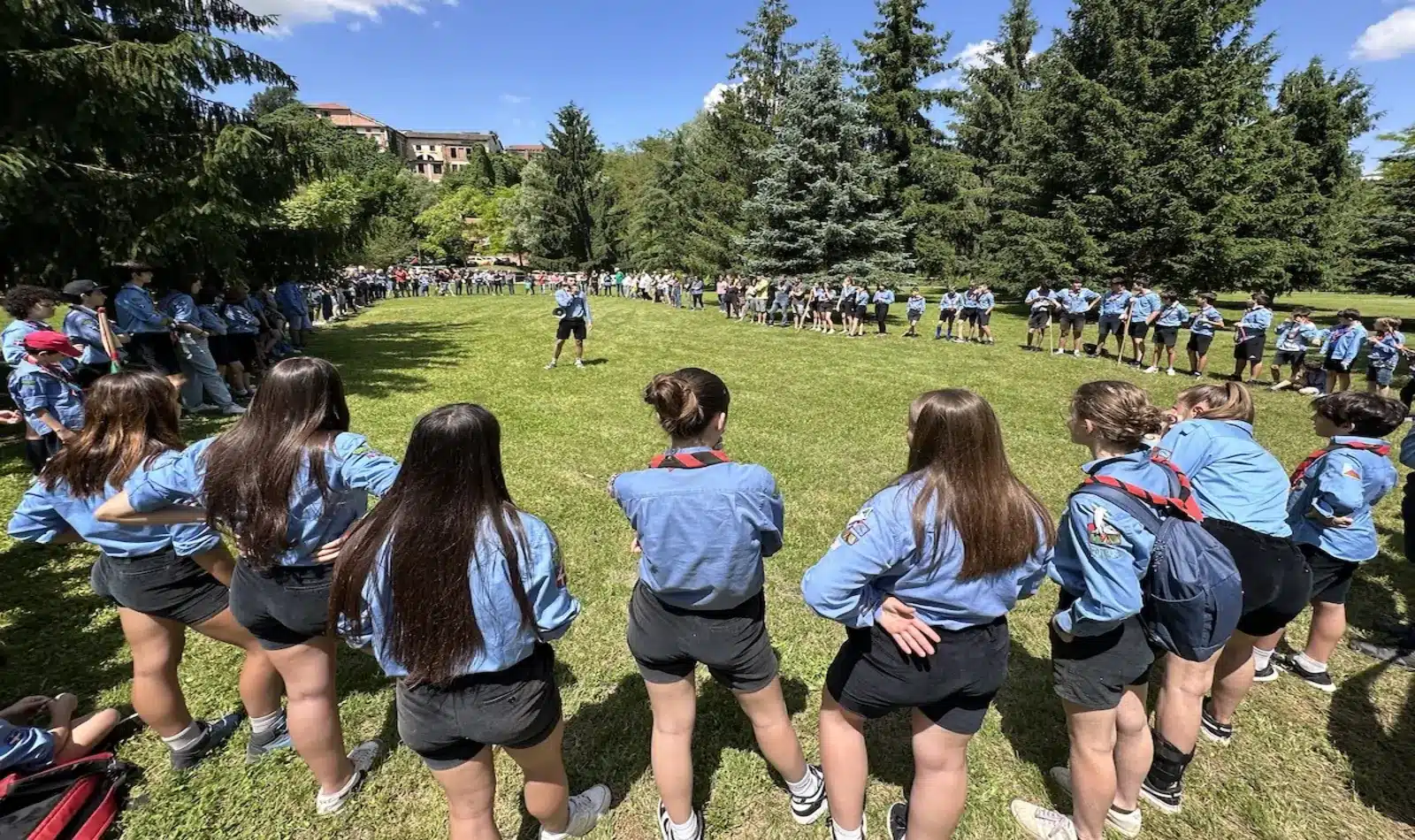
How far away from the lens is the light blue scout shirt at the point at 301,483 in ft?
7.38

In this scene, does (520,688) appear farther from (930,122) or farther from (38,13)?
(930,122)

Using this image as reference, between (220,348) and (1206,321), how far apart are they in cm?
1793

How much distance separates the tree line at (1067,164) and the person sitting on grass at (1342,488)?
20922mm

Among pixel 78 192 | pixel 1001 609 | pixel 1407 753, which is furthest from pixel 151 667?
pixel 78 192

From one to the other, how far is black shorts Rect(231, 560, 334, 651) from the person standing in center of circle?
1.20m

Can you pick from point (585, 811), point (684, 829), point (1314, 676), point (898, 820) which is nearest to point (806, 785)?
point (898, 820)

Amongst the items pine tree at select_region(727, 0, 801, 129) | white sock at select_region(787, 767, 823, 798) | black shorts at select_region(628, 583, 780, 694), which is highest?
pine tree at select_region(727, 0, 801, 129)

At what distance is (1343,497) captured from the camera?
10.5 feet

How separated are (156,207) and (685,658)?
36.3 ft

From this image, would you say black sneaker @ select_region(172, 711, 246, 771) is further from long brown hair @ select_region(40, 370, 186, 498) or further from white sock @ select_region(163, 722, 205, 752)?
long brown hair @ select_region(40, 370, 186, 498)

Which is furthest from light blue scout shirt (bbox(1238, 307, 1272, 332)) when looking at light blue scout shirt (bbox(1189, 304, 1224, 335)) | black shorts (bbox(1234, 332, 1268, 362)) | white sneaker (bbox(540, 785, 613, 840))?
white sneaker (bbox(540, 785, 613, 840))

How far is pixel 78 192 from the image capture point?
8.34m

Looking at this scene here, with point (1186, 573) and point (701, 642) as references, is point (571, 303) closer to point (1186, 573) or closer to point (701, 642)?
point (701, 642)

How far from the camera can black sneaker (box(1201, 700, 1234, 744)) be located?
10.6ft
